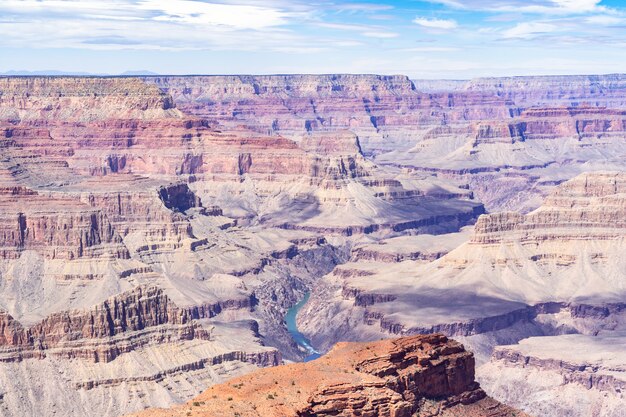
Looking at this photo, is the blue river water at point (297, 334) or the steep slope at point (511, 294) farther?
the blue river water at point (297, 334)

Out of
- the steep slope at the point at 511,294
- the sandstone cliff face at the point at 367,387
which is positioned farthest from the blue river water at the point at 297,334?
the sandstone cliff face at the point at 367,387

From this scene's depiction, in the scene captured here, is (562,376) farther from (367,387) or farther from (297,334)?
(367,387)

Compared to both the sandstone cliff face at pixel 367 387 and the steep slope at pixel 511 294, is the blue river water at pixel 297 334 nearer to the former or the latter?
the steep slope at pixel 511 294

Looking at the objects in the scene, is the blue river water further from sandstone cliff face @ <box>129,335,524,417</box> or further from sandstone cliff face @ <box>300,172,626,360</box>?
sandstone cliff face @ <box>129,335,524,417</box>

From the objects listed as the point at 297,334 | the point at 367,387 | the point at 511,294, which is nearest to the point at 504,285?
the point at 511,294

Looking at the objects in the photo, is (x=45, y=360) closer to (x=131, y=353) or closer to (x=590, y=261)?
(x=131, y=353)

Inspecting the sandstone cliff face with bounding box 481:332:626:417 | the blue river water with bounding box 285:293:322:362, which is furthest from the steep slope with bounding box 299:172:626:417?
the blue river water with bounding box 285:293:322:362
